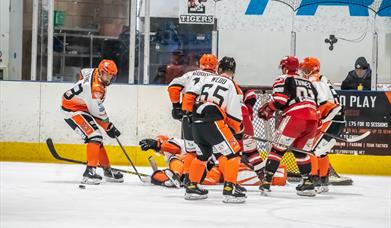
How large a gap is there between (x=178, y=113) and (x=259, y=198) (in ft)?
3.71

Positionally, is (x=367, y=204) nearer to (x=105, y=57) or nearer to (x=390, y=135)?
(x=390, y=135)

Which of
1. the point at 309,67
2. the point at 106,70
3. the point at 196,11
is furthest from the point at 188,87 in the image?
the point at 196,11

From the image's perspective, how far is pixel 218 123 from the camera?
7.43m

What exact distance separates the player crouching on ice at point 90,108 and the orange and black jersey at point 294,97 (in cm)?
151

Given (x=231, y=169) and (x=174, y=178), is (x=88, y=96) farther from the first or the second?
(x=231, y=169)

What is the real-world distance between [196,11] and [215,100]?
447 cm

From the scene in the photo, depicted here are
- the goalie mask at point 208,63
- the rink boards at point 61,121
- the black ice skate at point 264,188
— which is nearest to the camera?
the goalie mask at point 208,63

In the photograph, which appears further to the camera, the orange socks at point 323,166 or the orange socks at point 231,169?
the orange socks at point 323,166

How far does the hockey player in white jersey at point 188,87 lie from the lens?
7594 millimetres

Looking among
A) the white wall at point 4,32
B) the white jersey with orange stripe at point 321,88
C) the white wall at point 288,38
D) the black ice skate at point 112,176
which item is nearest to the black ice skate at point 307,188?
the white jersey with orange stripe at point 321,88

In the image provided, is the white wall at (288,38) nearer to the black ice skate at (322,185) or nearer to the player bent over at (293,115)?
the black ice skate at (322,185)

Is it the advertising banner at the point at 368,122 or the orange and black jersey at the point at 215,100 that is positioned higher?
the orange and black jersey at the point at 215,100

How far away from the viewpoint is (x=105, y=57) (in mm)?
11930

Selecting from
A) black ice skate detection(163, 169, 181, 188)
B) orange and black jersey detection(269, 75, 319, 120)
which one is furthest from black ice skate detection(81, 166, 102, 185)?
orange and black jersey detection(269, 75, 319, 120)
